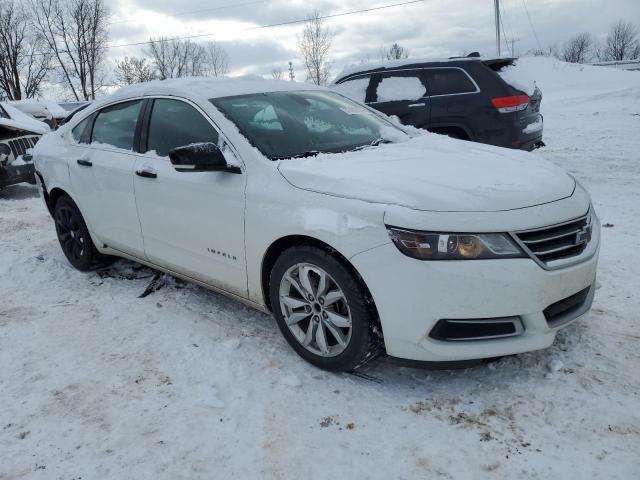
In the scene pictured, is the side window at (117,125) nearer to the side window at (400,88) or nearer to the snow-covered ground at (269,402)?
the snow-covered ground at (269,402)

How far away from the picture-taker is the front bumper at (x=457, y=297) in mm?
2311

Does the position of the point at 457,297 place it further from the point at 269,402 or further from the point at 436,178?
the point at 269,402

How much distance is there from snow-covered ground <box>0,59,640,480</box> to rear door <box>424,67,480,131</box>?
3350 mm

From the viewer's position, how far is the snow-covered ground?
7.25 ft

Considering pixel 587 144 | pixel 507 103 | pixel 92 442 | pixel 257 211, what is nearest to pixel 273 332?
pixel 257 211

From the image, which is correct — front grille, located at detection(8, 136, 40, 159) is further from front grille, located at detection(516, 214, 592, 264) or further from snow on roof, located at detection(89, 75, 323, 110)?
front grille, located at detection(516, 214, 592, 264)

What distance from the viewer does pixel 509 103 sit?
6695 mm

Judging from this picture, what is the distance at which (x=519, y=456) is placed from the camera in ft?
7.13

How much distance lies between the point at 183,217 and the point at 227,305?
2.59ft

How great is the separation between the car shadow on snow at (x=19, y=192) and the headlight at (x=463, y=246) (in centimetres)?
844

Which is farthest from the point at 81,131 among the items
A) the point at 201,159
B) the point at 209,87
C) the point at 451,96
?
the point at 451,96

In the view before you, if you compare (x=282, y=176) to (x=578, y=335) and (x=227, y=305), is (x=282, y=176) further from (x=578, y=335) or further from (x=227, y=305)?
(x=578, y=335)

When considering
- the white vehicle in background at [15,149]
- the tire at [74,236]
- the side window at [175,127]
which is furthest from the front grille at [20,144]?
the side window at [175,127]

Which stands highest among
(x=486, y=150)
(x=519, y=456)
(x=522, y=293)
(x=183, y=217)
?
(x=486, y=150)
